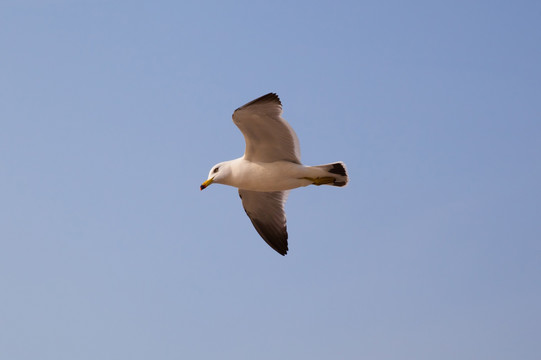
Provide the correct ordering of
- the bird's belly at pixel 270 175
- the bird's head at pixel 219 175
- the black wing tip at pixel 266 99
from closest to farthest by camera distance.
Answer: the black wing tip at pixel 266 99
the bird's belly at pixel 270 175
the bird's head at pixel 219 175

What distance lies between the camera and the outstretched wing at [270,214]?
1491 centimetres

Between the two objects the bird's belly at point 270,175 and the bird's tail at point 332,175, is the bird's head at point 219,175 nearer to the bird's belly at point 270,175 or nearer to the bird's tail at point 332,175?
the bird's belly at point 270,175

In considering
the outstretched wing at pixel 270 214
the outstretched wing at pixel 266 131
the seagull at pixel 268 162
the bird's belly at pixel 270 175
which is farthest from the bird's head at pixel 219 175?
the outstretched wing at pixel 270 214

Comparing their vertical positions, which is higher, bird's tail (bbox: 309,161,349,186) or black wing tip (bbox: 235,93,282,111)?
black wing tip (bbox: 235,93,282,111)

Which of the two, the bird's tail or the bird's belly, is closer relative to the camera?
the bird's belly

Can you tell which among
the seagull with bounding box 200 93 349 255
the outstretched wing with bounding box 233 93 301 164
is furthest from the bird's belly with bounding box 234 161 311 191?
the outstretched wing with bounding box 233 93 301 164

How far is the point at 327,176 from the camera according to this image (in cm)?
1384

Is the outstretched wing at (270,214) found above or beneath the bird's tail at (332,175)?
beneath

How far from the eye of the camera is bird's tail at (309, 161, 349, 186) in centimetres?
Answer: 1377

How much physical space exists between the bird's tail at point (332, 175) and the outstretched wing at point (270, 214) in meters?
1.34

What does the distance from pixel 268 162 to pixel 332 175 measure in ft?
Result: 3.95

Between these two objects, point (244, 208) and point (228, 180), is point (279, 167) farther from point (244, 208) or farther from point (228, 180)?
point (244, 208)

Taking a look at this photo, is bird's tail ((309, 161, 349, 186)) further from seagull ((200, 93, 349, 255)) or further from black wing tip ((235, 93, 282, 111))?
black wing tip ((235, 93, 282, 111))

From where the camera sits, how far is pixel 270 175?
44.3 ft
